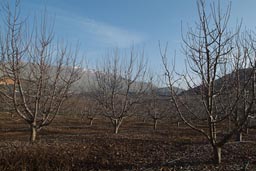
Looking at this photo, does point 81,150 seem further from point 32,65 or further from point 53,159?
point 32,65

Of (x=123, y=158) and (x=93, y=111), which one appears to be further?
(x=93, y=111)

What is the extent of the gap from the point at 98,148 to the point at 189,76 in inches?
181

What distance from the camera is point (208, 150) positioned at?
31.1ft

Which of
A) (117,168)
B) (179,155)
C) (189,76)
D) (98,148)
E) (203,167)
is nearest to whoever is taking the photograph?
(203,167)

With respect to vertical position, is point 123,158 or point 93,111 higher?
point 93,111

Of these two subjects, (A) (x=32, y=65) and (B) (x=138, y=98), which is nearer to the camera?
(A) (x=32, y=65)

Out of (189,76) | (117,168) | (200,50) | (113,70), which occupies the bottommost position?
(117,168)

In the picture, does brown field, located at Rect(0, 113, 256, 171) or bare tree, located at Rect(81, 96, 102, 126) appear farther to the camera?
bare tree, located at Rect(81, 96, 102, 126)

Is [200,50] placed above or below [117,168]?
above

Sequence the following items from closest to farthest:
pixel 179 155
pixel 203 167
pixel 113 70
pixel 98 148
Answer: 1. pixel 203 167
2. pixel 179 155
3. pixel 98 148
4. pixel 113 70

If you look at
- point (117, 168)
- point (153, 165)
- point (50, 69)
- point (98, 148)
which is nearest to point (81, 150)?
point (98, 148)

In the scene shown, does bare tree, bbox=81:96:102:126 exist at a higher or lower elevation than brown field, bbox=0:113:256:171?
higher

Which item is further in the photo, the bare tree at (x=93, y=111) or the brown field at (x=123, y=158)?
the bare tree at (x=93, y=111)

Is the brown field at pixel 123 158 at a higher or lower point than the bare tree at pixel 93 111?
lower
